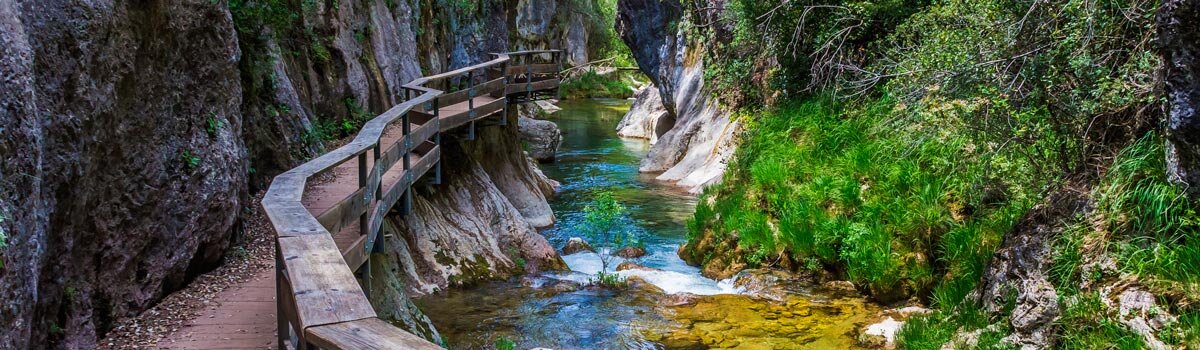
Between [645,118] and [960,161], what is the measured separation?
23500 mm

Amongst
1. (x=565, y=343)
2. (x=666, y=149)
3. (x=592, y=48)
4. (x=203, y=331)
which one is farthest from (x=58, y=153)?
(x=592, y=48)

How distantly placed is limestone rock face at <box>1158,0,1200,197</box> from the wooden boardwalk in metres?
5.41

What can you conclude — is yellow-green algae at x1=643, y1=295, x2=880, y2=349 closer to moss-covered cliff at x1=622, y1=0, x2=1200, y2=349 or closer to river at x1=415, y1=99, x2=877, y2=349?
river at x1=415, y1=99, x2=877, y2=349

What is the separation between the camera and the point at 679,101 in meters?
24.8

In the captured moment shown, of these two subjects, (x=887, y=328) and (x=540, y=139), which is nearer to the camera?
(x=887, y=328)

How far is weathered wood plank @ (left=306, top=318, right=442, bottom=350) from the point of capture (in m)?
2.37

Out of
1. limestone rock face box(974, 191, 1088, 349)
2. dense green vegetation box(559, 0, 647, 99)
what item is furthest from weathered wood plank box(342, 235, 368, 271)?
dense green vegetation box(559, 0, 647, 99)

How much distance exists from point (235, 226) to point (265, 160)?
234 cm

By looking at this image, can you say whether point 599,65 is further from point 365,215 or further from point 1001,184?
point 365,215

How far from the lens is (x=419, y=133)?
9828 mm

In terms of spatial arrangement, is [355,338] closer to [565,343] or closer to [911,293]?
[565,343]

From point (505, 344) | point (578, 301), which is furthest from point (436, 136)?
point (505, 344)

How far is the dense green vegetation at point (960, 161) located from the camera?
6676mm

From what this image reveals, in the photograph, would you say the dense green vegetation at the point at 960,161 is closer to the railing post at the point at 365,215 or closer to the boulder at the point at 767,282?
the boulder at the point at 767,282
